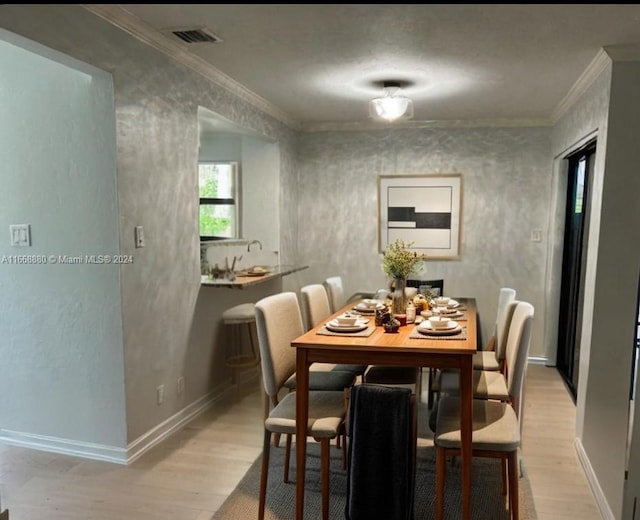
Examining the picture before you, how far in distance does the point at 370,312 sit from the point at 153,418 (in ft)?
4.69

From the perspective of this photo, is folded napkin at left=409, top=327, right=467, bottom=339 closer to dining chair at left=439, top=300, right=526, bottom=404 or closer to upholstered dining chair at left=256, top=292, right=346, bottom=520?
dining chair at left=439, top=300, right=526, bottom=404

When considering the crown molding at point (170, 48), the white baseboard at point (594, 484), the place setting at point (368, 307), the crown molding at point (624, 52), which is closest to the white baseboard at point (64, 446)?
the place setting at point (368, 307)

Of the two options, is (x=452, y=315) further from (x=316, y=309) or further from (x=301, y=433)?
(x=301, y=433)

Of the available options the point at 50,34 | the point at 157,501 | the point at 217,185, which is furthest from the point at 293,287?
the point at 50,34

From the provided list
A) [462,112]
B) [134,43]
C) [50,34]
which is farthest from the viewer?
[462,112]

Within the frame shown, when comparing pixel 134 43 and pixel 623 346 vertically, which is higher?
pixel 134 43

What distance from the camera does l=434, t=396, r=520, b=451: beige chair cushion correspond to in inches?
Result: 85.8

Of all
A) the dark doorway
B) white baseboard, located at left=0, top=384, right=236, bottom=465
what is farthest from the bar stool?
the dark doorway

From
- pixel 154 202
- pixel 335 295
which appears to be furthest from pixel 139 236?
pixel 335 295

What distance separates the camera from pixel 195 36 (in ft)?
9.34

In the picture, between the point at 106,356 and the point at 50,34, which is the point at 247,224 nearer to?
the point at 106,356

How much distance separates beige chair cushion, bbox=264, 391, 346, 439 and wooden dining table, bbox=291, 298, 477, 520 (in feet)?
0.18

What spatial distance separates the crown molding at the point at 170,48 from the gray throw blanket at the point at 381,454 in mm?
2104

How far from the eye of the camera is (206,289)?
370 cm
